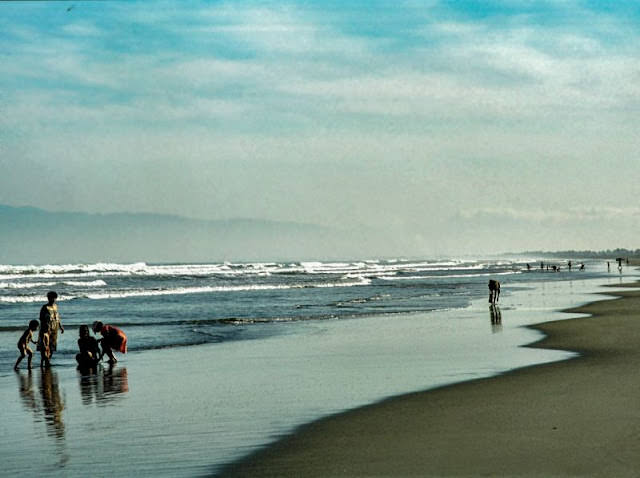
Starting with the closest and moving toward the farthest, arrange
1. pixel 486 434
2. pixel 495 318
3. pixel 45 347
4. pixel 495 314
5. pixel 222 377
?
pixel 486 434 < pixel 222 377 < pixel 45 347 < pixel 495 318 < pixel 495 314

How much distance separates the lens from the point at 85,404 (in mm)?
10789

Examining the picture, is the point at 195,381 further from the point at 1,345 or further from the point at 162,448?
the point at 1,345

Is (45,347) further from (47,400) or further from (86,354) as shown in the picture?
(47,400)

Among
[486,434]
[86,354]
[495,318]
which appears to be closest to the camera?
[486,434]

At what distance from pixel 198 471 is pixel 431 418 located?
122 inches

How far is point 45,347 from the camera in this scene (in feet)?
50.5

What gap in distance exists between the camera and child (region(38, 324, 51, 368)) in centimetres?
1531

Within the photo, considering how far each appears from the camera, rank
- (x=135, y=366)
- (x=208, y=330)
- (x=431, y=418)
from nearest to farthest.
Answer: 1. (x=431, y=418)
2. (x=135, y=366)
3. (x=208, y=330)

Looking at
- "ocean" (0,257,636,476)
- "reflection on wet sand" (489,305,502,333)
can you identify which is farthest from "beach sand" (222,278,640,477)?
"reflection on wet sand" (489,305,502,333)

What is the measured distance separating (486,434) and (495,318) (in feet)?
53.9

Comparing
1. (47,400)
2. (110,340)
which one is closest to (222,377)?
(47,400)

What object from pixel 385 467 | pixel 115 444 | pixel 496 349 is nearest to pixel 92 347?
pixel 115 444

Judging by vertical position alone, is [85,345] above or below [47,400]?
above

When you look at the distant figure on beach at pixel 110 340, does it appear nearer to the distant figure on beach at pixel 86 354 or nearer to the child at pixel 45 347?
the distant figure on beach at pixel 86 354
